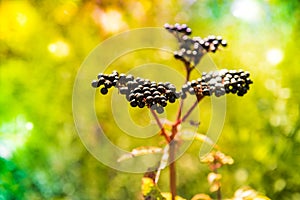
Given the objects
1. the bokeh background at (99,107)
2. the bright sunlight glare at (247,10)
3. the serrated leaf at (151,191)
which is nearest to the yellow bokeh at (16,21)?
the bokeh background at (99,107)

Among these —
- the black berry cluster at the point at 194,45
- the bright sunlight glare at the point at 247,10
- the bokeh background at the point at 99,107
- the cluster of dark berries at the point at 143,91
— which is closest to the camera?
the cluster of dark berries at the point at 143,91

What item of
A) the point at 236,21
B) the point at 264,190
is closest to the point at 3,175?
the point at 264,190

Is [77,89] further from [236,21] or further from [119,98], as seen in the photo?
[236,21]

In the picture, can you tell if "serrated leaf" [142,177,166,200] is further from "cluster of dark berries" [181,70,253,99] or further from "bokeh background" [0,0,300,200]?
"bokeh background" [0,0,300,200]

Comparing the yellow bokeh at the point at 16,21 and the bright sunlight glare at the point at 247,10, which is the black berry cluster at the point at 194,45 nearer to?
the bright sunlight glare at the point at 247,10

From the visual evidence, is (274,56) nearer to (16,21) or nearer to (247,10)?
(247,10)

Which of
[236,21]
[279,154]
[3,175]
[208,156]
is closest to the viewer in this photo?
[208,156]

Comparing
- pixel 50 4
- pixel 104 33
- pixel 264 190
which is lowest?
pixel 264 190
